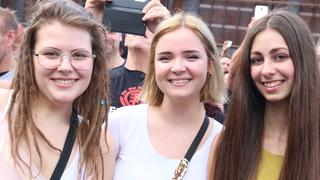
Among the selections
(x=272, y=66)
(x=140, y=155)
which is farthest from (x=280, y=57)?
(x=140, y=155)

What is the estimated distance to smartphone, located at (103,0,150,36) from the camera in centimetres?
261

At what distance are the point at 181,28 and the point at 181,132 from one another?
406 millimetres

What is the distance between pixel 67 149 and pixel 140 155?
0.32 metres

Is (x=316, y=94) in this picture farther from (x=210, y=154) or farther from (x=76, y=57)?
(x=76, y=57)

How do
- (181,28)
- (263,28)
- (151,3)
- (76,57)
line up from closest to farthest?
1. (76,57)
2. (263,28)
3. (181,28)
4. (151,3)

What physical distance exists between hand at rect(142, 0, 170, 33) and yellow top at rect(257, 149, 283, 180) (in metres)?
0.90

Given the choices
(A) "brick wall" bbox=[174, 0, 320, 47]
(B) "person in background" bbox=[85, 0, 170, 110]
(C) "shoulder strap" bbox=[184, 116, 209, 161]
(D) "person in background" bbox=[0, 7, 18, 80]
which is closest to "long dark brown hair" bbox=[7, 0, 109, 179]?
(C) "shoulder strap" bbox=[184, 116, 209, 161]

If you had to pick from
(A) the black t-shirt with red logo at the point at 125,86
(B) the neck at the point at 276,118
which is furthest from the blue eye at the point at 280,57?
(A) the black t-shirt with red logo at the point at 125,86

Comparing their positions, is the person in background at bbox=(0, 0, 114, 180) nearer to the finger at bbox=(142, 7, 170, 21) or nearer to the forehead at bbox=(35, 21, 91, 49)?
the forehead at bbox=(35, 21, 91, 49)

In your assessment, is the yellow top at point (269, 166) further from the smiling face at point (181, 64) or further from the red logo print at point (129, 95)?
the red logo print at point (129, 95)

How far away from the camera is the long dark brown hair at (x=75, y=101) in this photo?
1789mm

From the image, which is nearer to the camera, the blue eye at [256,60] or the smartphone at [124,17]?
the blue eye at [256,60]

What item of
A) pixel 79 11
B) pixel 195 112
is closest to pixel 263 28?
pixel 195 112

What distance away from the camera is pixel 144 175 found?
6.49ft
